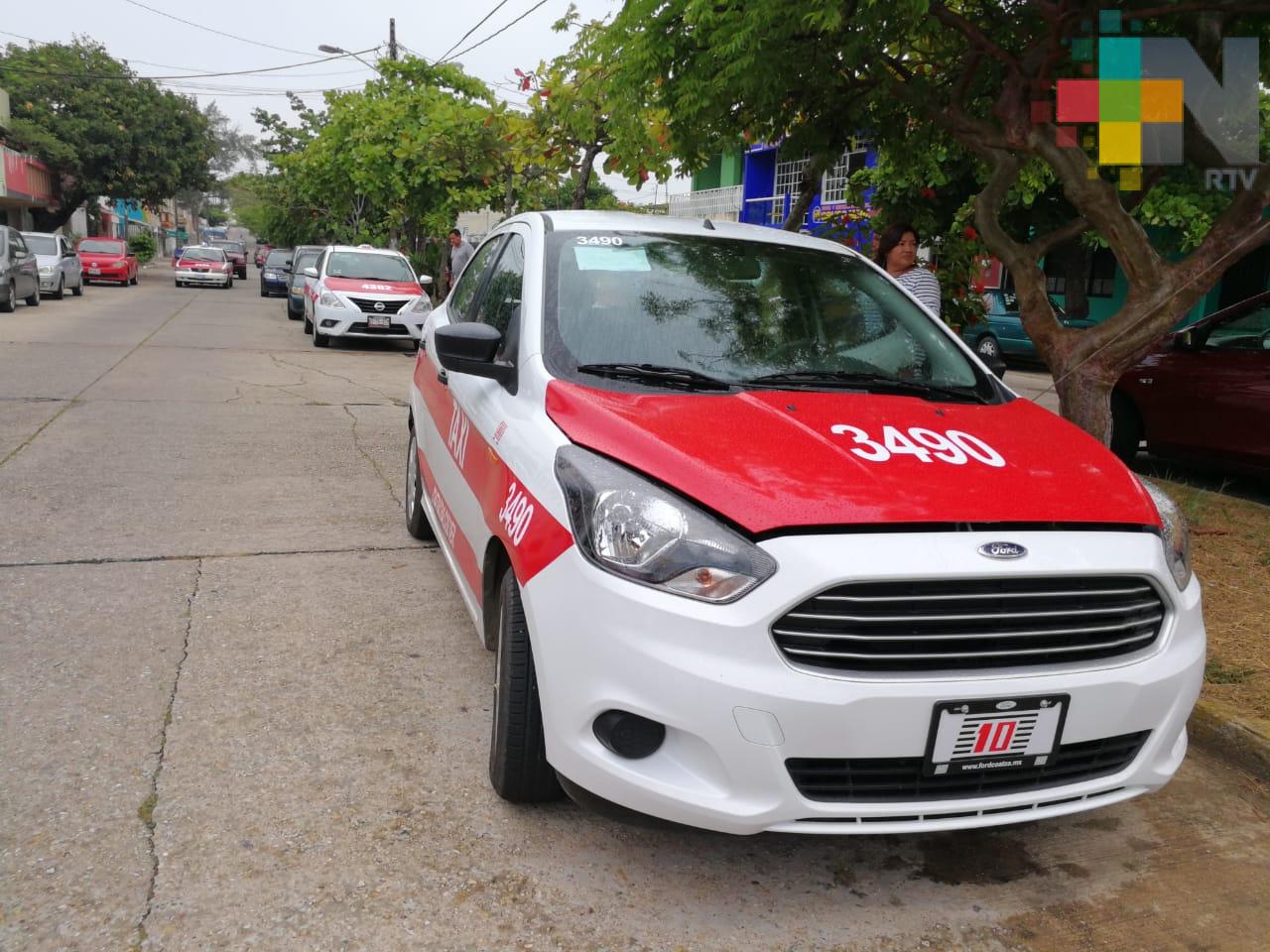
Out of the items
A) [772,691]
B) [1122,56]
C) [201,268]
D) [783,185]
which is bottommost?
[772,691]

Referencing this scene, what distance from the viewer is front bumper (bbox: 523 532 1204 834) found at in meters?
2.32

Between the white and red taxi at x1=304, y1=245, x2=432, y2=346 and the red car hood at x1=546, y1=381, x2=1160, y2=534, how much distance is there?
12739 mm

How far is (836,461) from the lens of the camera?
8.73 ft

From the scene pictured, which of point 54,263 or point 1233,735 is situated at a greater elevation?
point 54,263

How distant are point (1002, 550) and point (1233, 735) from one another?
1861 mm

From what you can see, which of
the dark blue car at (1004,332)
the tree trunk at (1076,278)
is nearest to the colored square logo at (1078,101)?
the dark blue car at (1004,332)

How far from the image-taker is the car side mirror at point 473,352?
3383 mm

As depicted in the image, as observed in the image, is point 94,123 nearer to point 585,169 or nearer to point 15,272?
point 15,272

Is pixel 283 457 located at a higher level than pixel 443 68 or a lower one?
lower

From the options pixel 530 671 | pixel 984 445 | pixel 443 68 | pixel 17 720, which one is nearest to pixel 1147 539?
pixel 984 445

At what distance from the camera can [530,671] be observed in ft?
9.20

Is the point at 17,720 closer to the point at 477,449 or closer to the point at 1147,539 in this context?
the point at 477,449

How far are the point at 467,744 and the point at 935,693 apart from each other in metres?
1.65

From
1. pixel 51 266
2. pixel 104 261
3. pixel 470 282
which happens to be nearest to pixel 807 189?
pixel 470 282
